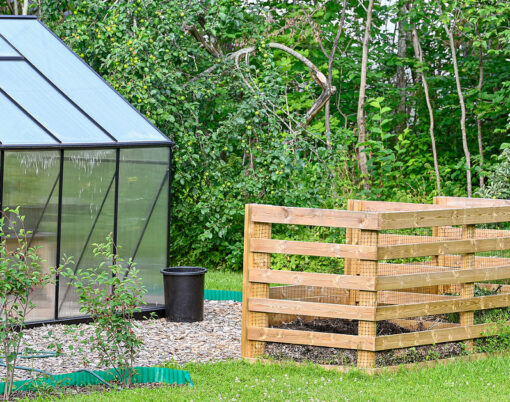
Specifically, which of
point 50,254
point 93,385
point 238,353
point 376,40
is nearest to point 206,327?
point 238,353

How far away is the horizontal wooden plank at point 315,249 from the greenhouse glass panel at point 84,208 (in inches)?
87.6

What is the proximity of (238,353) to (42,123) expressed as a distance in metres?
3.11

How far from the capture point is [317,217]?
6.06 meters

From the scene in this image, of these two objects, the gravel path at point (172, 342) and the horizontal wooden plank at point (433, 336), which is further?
the gravel path at point (172, 342)

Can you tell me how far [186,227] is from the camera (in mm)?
11672

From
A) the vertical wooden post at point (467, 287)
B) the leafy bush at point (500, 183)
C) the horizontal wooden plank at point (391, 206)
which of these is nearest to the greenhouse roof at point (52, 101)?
the horizontal wooden plank at point (391, 206)

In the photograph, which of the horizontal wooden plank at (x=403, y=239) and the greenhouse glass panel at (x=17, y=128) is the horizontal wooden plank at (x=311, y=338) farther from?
the greenhouse glass panel at (x=17, y=128)

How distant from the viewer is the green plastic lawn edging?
5500 mm

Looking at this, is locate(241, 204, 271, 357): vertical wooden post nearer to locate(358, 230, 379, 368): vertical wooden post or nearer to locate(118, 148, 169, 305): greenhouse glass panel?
locate(358, 230, 379, 368): vertical wooden post

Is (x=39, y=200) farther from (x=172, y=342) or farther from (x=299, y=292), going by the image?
(x=299, y=292)

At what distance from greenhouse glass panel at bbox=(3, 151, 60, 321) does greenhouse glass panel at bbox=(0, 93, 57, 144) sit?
13 cm

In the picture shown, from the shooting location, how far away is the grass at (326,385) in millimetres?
5172

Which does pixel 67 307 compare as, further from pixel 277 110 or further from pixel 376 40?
pixel 376 40

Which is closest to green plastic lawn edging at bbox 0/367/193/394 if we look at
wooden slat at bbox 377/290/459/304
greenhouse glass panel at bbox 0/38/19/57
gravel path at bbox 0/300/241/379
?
gravel path at bbox 0/300/241/379
